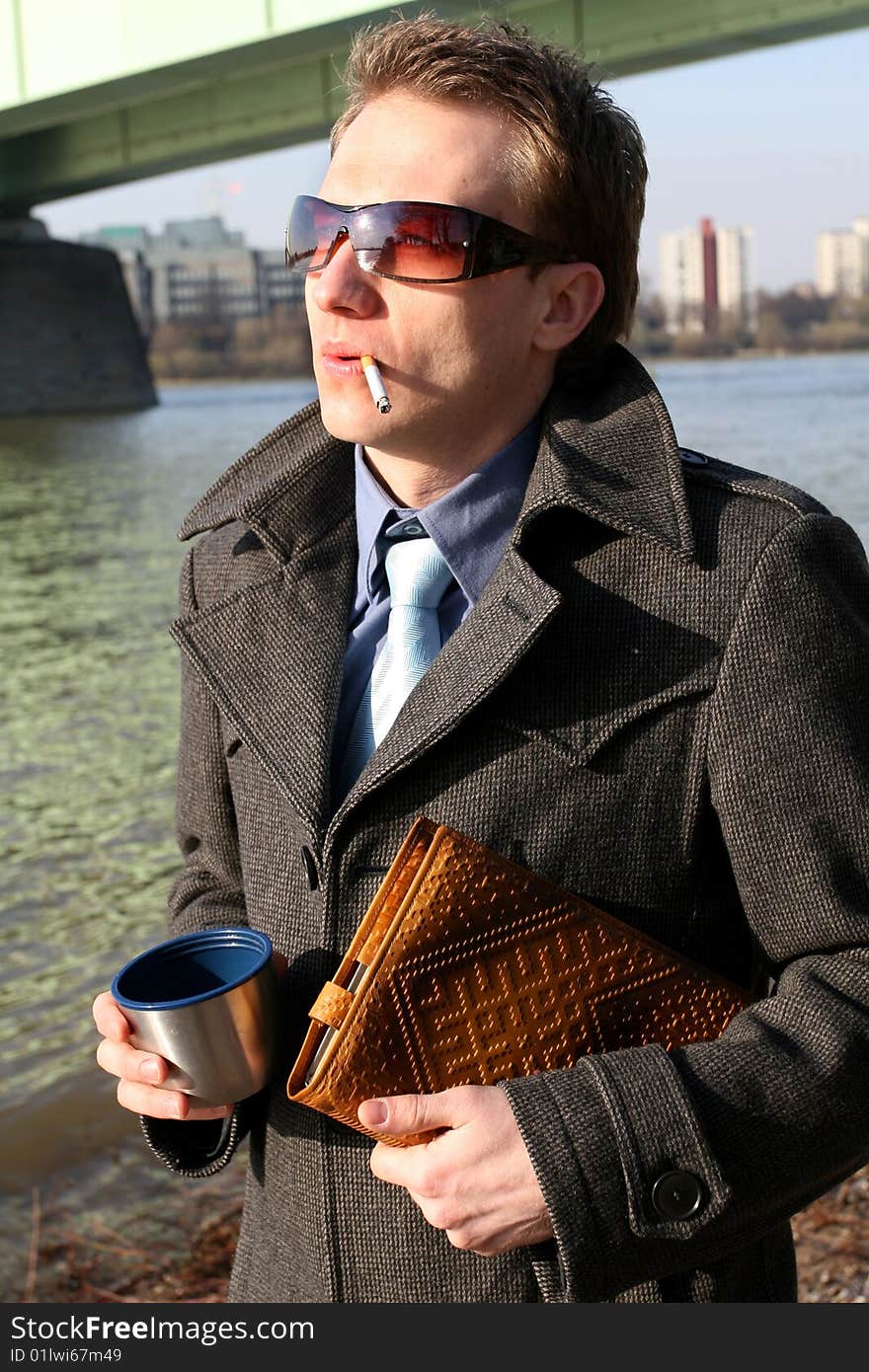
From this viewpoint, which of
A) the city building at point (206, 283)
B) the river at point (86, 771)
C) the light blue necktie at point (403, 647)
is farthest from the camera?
the city building at point (206, 283)

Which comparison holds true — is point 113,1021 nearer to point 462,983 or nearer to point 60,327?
point 462,983

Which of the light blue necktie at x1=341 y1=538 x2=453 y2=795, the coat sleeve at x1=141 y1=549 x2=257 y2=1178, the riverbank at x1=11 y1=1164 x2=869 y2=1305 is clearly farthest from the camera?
the riverbank at x1=11 y1=1164 x2=869 y2=1305

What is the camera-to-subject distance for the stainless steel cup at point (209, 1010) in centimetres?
169

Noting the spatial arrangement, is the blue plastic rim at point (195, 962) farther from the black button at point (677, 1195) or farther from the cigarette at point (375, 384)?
the cigarette at point (375, 384)

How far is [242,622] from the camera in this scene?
6.84 ft

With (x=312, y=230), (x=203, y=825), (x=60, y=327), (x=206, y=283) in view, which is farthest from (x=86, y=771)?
(x=206, y=283)

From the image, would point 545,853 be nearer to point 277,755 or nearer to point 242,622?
point 277,755

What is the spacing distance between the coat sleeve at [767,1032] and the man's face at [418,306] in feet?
1.51

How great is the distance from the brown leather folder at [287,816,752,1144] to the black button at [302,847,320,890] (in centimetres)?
25

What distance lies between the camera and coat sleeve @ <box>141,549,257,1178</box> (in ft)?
7.04

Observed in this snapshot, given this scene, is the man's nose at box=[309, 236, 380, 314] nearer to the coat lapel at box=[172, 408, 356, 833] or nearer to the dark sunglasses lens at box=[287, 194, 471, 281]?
the dark sunglasses lens at box=[287, 194, 471, 281]

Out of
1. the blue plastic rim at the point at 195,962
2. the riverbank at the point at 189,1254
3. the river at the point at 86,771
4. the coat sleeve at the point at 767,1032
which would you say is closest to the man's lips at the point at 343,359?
the coat sleeve at the point at 767,1032

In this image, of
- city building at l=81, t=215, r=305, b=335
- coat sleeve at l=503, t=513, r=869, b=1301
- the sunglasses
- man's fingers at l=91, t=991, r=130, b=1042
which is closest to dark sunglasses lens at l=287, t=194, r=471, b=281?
the sunglasses

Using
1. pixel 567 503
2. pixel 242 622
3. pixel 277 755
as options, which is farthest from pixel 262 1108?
pixel 567 503
